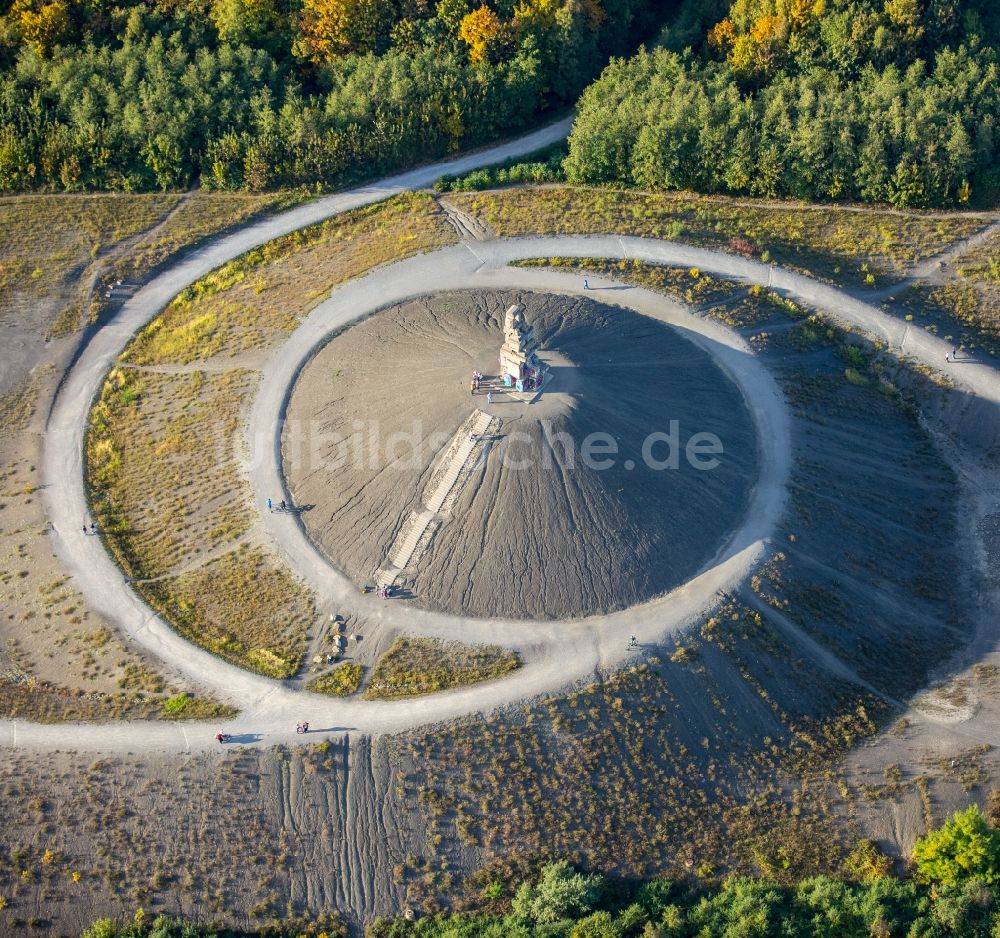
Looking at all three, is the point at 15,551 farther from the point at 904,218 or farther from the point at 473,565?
the point at 904,218

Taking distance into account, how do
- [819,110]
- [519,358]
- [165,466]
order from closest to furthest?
[519,358], [165,466], [819,110]

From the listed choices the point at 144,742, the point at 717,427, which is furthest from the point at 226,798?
the point at 717,427

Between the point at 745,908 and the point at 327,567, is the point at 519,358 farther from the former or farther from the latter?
the point at 745,908

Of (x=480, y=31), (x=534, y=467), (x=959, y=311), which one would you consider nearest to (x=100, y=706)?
(x=534, y=467)

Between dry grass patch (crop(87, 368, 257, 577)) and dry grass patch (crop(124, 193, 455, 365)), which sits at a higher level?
dry grass patch (crop(124, 193, 455, 365))

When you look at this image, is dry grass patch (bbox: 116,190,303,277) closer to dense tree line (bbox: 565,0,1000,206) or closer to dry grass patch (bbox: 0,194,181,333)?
dry grass patch (bbox: 0,194,181,333)

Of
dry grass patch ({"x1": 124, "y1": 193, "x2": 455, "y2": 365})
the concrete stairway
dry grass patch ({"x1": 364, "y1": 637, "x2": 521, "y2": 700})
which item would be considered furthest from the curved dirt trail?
the concrete stairway
